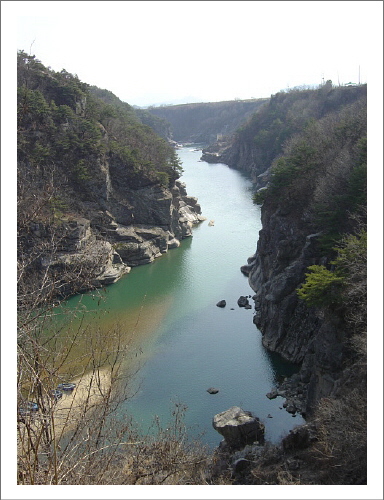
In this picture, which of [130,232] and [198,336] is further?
[130,232]

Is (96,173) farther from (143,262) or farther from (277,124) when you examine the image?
(277,124)

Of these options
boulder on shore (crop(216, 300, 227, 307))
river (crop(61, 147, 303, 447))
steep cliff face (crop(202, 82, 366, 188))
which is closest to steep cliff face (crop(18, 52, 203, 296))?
river (crop(61, 147, 303, 447))

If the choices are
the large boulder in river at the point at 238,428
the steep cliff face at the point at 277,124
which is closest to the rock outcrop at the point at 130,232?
the large boulder in river at the point at 238,428

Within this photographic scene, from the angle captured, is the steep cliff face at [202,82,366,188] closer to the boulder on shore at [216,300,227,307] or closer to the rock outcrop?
the rock outcrop

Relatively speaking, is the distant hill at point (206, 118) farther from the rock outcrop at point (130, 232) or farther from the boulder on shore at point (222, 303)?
the boulder on shore at point (222, 303)

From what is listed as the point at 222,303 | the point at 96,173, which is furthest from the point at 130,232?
the point at 222,303

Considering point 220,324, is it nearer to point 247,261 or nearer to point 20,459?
point 247,261
